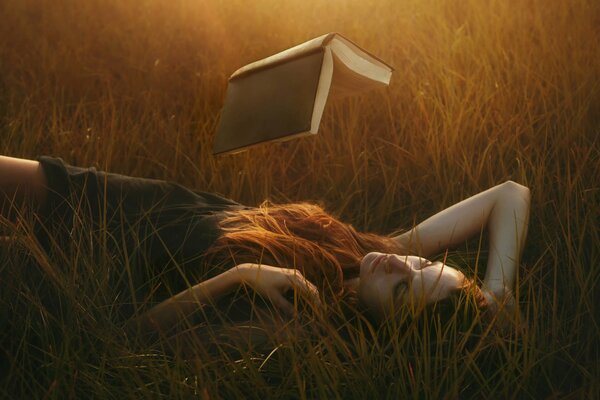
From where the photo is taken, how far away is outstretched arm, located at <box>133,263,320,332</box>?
172cm

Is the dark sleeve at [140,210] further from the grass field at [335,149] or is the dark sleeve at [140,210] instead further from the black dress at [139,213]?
the grass field at [335,149]

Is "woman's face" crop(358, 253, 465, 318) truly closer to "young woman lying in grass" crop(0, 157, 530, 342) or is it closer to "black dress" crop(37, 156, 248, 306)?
"young woman lying in grass" crop(0, 157, 530, 342)

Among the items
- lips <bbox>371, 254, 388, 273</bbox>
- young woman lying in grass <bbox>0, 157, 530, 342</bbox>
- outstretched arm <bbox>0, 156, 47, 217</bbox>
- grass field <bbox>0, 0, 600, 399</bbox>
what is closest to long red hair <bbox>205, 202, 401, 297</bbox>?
young woman lying in grass <bbox>0, 157, 530, 342</bbox>

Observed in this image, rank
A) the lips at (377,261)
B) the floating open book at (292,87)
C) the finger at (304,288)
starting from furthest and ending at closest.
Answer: the floating open book at (292,87) < the lips at (377,261) < the finger at (304,288)

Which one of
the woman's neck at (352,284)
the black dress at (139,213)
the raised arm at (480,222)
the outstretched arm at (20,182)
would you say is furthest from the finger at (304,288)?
the outstretched arm at (20,182)

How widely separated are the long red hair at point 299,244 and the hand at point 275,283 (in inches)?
4.5

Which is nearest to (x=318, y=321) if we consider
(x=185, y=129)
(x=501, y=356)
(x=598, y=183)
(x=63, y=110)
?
(x=501, y=356)

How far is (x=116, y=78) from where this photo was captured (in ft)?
10.8

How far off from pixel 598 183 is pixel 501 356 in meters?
0.88

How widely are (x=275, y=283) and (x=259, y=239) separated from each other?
0.84ft

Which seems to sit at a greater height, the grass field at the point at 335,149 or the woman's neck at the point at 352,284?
the grass field at the point at 335,149

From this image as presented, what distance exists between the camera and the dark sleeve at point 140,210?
2.07m

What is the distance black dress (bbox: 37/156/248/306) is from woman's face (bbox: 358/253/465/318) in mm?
436

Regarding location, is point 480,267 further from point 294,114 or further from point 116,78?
point 116,78
